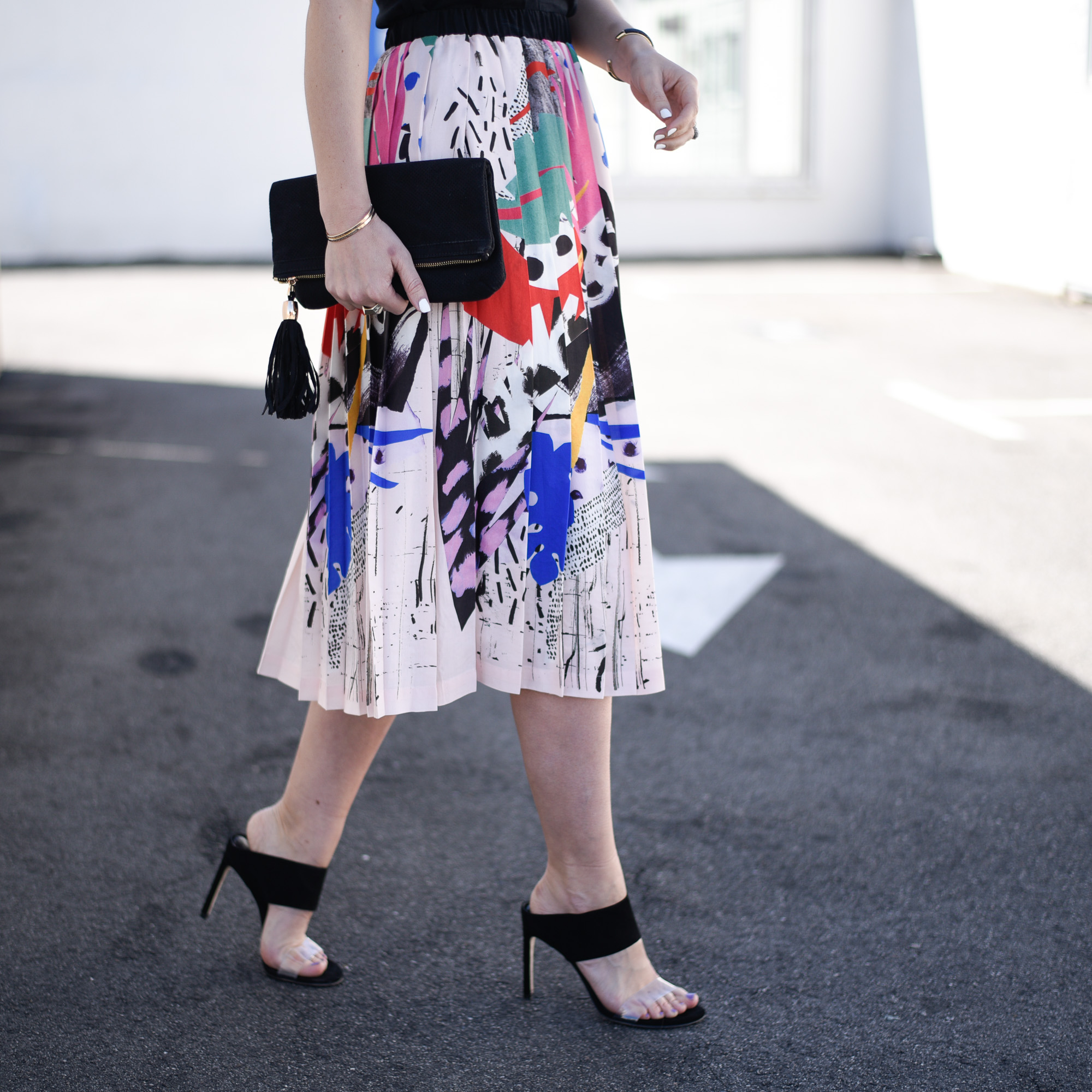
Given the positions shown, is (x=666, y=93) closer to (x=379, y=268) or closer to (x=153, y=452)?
(x=379, y=268)

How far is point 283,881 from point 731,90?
14313 millimetres

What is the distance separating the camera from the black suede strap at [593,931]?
1.43 m

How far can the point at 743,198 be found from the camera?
542 inches

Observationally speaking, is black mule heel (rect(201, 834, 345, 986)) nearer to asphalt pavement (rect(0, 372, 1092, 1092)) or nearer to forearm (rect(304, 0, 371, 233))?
asphalt pavement (rect(0, 372, 1092, 1092))

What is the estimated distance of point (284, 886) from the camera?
→ 154 cm

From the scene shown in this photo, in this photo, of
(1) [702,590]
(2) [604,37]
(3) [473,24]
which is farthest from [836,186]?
(3) [473,24]

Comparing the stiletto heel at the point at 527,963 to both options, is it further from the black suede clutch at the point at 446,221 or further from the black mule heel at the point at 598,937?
the black suede clutch at the point at 446,221

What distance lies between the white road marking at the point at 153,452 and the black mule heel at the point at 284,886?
3256mm

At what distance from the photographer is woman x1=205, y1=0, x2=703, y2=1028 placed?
4.18ft

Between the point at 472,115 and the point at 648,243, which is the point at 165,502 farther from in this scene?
the point at 648,243

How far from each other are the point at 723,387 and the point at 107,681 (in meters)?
4.09

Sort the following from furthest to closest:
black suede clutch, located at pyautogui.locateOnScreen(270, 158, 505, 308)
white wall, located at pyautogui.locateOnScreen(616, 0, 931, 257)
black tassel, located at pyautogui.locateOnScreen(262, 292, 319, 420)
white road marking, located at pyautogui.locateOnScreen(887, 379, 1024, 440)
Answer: white wall, located at pyautogui.locateOnScreen(616, 0, 931, 257) < white road marking, located at pyautogui.locateOnScreen(887, 379, 1024, 440) < black tassel, located at pyautogui.locateOnScreen(262, 292, 319, 420) < black suede clutch, located at pyautogui.locateOnScreen(270, 158, 505, 308)

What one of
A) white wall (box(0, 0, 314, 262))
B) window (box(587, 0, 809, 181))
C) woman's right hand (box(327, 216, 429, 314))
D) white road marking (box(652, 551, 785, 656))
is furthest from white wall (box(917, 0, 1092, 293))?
woman's right hand (box(327, 216, 429, 314))

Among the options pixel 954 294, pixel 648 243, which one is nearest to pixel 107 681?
pixel 954 294
